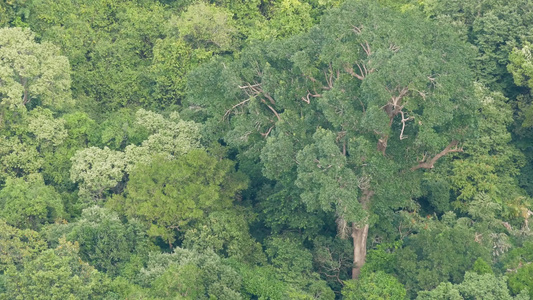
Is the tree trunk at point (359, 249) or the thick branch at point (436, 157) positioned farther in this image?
the tree trunk at point (359, 249)

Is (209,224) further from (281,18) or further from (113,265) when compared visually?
(281,18)

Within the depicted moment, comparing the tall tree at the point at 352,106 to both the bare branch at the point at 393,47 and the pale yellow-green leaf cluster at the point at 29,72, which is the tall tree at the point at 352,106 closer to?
the bare branch at the point at 393,47

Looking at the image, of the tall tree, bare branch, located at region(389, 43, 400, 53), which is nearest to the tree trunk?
the tall tree

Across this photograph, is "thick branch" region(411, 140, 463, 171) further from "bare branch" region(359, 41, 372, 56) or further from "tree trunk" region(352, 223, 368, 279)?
"bare branch" region(359, 41, 372, 56)

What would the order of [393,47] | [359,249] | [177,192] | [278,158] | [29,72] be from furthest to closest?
1. [29,72]
2. [177,192]
3. [359,249]
4. [278,158]
5. [393,47]

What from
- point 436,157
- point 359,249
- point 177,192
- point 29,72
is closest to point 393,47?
point 436,157

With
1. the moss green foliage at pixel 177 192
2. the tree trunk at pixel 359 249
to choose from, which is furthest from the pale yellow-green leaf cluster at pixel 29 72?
the tree trunk at pixel 359 249

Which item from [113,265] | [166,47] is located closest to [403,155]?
[113,265]

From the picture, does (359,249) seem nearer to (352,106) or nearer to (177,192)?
(352,106)
